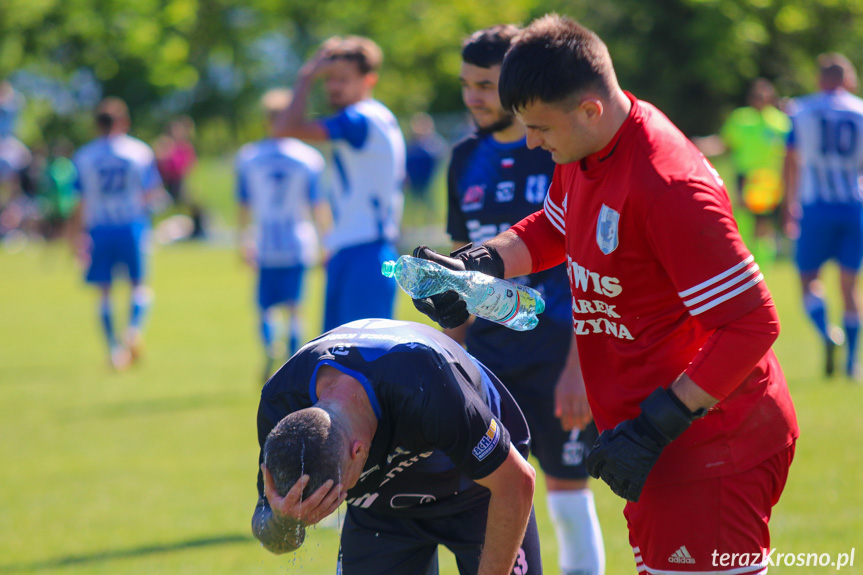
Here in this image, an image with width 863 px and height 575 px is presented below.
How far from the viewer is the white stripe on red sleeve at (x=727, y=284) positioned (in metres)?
2.28

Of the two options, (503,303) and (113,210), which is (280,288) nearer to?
(113,210)

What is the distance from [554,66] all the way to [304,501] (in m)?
1.22

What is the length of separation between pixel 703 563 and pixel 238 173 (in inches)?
320

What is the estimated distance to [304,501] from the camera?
2.25 m

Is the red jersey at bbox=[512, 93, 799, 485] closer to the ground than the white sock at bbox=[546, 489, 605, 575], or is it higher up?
higher up

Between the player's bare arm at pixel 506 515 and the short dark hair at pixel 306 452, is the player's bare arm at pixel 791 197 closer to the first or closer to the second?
the player's bare arm at pixel 506 515

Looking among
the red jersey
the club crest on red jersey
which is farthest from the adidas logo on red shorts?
the club crest on red jersey

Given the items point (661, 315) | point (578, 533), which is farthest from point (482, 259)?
point (578, 533)

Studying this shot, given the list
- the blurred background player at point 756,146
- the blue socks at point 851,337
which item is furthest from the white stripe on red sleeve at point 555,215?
the blurred background player at point 756,146

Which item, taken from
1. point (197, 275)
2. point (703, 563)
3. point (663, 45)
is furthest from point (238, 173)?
point (663, 45)

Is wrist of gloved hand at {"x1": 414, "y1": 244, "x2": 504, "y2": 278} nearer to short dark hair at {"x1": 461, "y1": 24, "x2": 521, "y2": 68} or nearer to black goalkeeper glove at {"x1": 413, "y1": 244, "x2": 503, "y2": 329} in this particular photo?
black goalkeeper glove at {"x1": 413, "y1": 244, "x2": 503, "y2": 329}

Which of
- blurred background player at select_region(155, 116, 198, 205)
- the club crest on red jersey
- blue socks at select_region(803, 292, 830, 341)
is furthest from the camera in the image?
blurred background player at select_region(155, 116, 198, 205)

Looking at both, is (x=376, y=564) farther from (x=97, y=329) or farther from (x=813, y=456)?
(x=97, y=329)

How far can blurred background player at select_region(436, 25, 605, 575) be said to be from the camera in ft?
12.9
